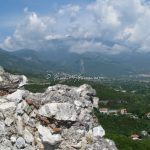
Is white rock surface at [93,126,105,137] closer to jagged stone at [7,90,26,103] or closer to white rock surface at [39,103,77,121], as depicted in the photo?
white rock surface at [39,103,77,121]

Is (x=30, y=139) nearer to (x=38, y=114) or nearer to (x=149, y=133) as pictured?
(x=38, y=114)

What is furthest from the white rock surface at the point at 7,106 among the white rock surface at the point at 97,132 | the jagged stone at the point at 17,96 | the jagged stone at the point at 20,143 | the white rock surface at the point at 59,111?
the white rock surface at the point at 97,132

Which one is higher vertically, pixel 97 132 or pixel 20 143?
pixel 97 132

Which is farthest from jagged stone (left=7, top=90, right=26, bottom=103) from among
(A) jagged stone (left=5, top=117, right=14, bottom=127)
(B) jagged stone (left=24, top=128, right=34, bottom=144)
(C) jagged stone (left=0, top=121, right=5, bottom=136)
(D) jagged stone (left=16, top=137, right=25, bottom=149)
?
(D) jagged stone (left=16, top=137, right=25, bottom=149)

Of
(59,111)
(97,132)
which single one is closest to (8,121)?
(59,111)

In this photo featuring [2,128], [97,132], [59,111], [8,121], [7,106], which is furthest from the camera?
[97,132]

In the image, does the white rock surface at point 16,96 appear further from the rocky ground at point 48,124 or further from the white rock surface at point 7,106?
the white rock surface at point 7,106

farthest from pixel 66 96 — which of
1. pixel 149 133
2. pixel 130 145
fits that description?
pixel 149 133

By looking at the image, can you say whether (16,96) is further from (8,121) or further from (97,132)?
(97,132)

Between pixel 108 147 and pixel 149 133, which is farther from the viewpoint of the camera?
pixel 149 133
